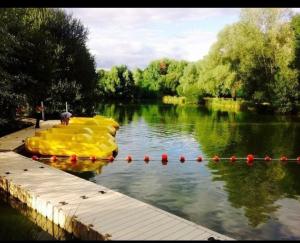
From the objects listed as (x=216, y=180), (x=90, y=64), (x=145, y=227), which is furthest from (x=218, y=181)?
(x=90, y=64)

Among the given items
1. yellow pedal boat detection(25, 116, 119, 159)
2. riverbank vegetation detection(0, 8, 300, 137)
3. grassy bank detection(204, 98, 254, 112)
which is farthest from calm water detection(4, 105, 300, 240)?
grassy bank detection(204, 98, 254, 112)

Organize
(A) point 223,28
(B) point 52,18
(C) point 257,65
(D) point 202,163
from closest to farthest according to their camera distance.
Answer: (D) point 202,163, (B) point 52,18, (C) point 257,65, (A) point 223,28

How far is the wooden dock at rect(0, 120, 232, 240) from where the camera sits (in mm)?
9344

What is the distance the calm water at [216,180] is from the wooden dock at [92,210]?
2090mm

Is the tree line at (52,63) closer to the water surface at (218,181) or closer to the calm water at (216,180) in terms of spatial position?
the calm water at (216,180)

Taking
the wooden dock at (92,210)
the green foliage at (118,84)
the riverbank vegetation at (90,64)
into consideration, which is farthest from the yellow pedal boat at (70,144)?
the green foliage at (118,84)

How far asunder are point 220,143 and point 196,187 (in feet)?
41.4

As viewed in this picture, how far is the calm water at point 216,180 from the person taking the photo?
1238 cm

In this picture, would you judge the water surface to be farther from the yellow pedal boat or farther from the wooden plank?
the wooden plank

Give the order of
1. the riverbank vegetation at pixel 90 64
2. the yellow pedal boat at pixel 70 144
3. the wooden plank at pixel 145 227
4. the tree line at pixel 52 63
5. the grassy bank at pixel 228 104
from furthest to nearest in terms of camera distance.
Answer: the grassy bank at pixel 228 104
the tree line at pixel 52 63
the riverbank vegetation at pixel 90 64
the yellow pedal boat at pixel 70 144
the wooden plank at pixel 145 227

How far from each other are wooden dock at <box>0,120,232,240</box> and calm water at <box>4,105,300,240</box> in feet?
6.86

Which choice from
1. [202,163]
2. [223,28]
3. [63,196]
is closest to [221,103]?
[223,28]
